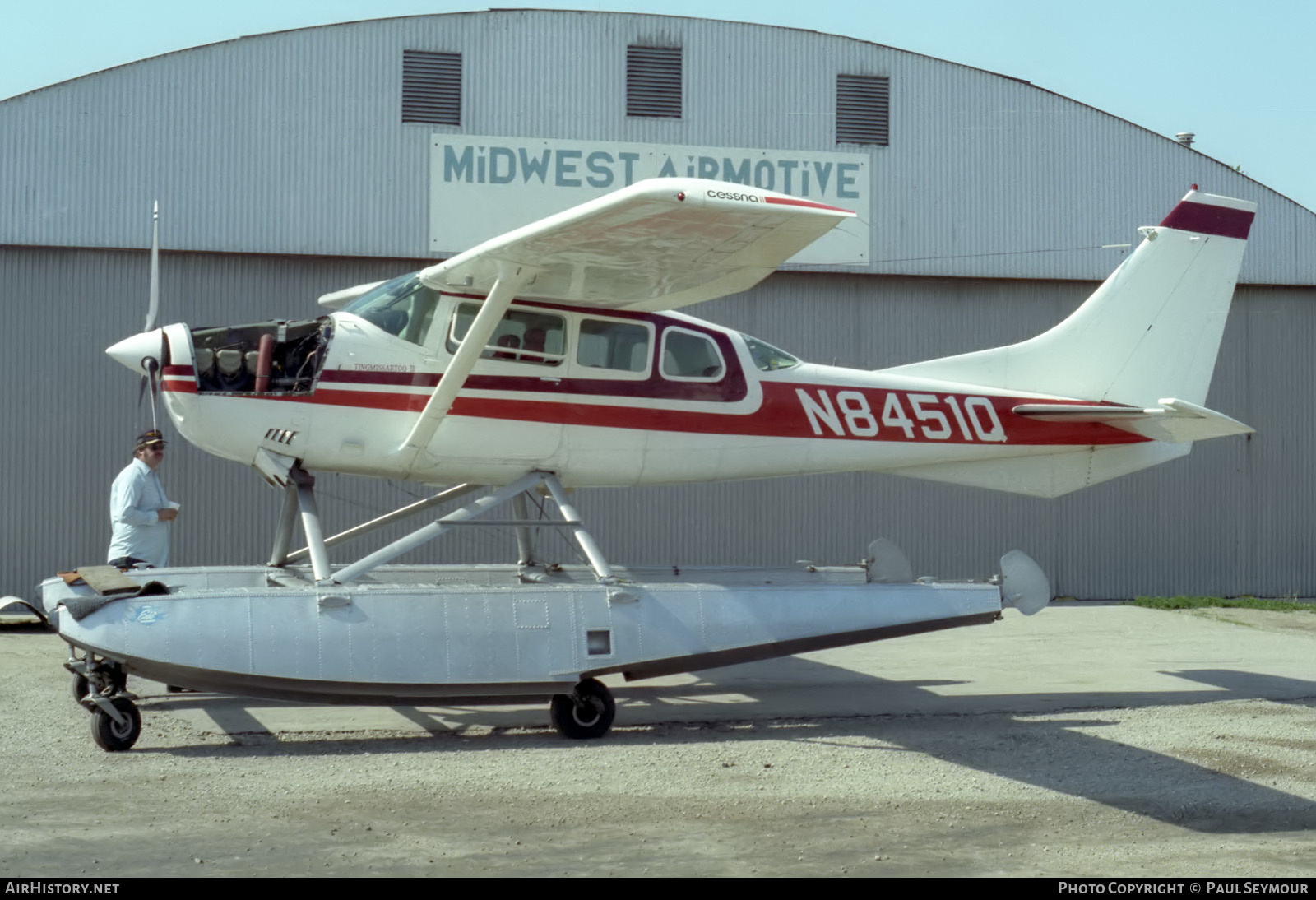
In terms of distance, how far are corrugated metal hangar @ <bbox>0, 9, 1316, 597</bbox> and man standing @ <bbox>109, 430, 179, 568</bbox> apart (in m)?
4.77

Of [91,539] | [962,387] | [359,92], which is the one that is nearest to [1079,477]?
[962,387]

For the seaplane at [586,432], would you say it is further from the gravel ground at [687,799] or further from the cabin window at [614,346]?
the gravel ground at [687,799]

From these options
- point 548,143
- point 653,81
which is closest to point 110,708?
point 548,143

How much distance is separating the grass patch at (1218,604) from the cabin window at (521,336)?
32.0 ft

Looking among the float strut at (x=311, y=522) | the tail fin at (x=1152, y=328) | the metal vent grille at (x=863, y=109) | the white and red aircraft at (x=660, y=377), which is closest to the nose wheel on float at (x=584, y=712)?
the float strut at (x=311, y=522)

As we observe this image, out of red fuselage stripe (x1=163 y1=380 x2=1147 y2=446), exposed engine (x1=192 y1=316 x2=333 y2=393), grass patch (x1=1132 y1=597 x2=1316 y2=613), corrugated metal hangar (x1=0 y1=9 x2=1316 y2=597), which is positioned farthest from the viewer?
grass patch (x1=1132 y1=597 x2=1316 y2=613)

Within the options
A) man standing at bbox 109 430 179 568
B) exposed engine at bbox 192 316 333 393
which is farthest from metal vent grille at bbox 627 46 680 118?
man standing at bbox 109 430 179 568

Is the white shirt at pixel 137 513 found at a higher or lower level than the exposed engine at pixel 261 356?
lower

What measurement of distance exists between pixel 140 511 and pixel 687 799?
509 centimetres

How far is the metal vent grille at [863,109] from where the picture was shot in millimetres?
15625

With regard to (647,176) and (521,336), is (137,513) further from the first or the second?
(647,176)

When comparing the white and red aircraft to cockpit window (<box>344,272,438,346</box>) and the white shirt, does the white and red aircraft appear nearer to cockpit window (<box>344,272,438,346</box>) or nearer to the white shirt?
cockpit window (<box>344,272,438,346</box>)

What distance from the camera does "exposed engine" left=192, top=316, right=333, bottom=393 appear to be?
8.54 metres

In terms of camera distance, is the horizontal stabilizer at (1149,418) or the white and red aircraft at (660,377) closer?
the white and red aircraft at (660,377)
